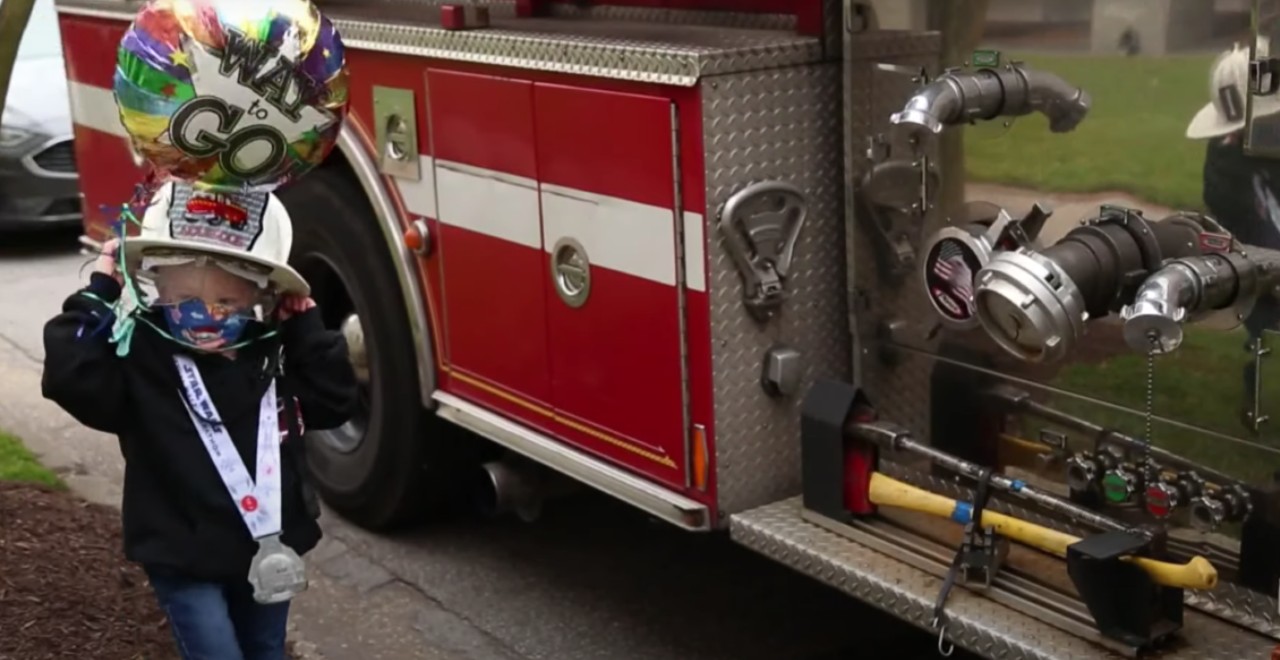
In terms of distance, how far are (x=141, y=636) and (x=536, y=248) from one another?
146cm

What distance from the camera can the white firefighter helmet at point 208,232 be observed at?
2.77 m

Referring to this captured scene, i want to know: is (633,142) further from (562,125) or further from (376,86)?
(376,86)

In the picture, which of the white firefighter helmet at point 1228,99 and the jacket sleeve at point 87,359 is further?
the jacket sleeve at point 87,359

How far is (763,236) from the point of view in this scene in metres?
3.38

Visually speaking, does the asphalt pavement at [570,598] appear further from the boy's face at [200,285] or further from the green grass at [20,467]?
the boy's face at [200,285]

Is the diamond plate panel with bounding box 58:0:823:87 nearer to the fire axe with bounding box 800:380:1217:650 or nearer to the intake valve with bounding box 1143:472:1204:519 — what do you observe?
the fire axe with bounding box 800:380:1217:650

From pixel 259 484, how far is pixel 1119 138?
1.72m

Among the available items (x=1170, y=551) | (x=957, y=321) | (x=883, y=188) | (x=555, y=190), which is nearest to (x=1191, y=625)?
(x=1170, y=551)

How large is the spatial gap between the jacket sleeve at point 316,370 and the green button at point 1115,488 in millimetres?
1498

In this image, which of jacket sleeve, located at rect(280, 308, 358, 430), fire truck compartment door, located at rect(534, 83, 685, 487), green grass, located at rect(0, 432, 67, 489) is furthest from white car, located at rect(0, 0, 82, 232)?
jacket sleeve, located at rect(280, 308, 358, 430)

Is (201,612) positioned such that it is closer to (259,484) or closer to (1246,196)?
(259,484)

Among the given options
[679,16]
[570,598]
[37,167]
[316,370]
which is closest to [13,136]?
[37,167]

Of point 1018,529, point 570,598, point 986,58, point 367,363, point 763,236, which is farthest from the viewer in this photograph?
point 367,363

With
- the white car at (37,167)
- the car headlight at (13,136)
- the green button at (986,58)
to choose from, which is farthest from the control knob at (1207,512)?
the car headlight at (13,136)
